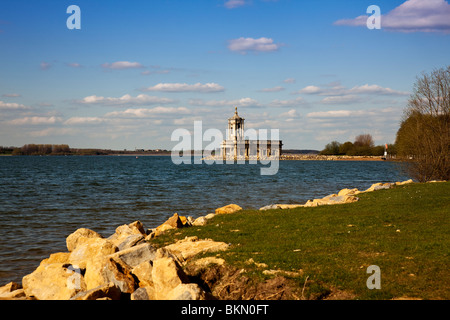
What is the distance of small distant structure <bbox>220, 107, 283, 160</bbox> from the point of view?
485 feet

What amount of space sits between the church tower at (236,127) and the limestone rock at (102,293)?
139 meters

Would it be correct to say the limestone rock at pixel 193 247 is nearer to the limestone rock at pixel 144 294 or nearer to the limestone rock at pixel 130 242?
the limestone rock at pixel 130 242

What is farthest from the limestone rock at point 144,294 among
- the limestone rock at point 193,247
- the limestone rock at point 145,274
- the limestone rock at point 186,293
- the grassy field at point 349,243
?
the limestone rock at point 193,247

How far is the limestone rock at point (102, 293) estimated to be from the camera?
7.96 meters

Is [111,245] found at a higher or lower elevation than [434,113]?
lower

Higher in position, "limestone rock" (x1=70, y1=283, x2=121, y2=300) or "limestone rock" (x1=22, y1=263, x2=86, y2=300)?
"limestone rock" (x1=70, y1=283, x2=121, y2=300)

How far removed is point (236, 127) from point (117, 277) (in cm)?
13961

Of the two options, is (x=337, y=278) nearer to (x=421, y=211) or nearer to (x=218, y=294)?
(x=218, y=294)

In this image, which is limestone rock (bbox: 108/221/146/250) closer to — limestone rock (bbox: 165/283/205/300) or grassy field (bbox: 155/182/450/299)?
grassy field (bbox: 155/182/450/299)

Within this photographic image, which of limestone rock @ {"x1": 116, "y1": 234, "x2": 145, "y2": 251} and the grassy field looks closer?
the grassy field

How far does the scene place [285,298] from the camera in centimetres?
812

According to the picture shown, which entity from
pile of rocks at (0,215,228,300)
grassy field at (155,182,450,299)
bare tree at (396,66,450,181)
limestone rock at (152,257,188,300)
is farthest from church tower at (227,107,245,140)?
limestone rock at (152,257,188,300)
